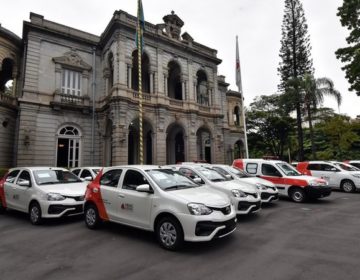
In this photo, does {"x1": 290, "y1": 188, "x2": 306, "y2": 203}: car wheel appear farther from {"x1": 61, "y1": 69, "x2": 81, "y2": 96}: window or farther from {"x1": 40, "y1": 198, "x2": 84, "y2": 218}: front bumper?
{"x1": 61, "y1": 69, "x2": 81, "y2": 96}: window

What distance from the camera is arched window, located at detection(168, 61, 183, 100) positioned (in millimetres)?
23786

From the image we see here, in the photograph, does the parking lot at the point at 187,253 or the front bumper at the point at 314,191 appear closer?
the parking lot at the point at 187,253

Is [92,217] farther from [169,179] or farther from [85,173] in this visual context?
[85,173]

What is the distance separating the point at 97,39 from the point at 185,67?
8515 millimetres

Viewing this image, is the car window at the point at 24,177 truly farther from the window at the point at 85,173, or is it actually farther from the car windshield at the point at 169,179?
the car windshield at the point at 169,179

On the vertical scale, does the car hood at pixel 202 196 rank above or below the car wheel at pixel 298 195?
above

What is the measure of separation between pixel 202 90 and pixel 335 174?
1686 centimetres

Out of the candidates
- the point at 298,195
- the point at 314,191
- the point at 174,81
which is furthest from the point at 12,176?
the point at 174,81

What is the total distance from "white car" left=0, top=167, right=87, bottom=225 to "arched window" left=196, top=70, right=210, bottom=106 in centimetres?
1933

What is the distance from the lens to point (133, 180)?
5.89m

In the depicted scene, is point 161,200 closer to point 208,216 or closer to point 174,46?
point 208,216

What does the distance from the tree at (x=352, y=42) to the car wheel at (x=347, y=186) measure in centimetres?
723

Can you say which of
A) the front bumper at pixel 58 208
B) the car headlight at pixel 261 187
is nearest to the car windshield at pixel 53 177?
the front bumper at pixel 58 208

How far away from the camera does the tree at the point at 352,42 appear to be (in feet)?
52.1
